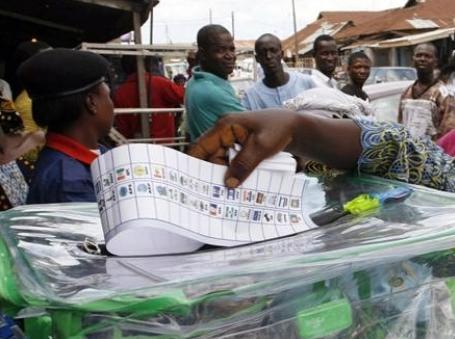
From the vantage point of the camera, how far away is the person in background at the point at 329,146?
1.01 metres

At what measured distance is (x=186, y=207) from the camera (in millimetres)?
964

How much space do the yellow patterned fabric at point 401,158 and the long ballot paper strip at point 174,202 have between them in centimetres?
21

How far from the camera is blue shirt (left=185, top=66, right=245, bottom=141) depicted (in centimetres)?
326

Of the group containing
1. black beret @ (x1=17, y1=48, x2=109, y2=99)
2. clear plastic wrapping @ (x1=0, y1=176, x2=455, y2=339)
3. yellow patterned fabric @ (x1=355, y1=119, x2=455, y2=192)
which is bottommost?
clear plastic wrapping @ (x1=0, y1=176, x2=455, y2=339)

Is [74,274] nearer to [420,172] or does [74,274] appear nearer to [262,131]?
[262,131]

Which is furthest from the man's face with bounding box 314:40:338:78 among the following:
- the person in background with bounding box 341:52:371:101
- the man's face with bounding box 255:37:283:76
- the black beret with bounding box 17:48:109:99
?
the black beret with bounding box 17:48:109:99

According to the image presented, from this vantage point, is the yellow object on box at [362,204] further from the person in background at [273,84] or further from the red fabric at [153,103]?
the red fabric at [153,103]

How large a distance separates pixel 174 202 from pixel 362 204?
36cm

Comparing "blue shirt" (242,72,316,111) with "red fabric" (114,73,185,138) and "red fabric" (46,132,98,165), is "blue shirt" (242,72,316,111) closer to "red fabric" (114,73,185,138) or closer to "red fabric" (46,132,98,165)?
"red fabric" (114,73,185,138)

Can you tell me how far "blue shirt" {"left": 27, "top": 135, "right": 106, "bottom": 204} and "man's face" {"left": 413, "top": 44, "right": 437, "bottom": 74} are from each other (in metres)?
3.38

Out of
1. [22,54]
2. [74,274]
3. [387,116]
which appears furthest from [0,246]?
[387,116]

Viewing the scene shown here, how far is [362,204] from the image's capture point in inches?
44.9

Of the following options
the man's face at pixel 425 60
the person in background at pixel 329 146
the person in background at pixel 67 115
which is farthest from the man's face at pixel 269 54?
the person in background at pixel 329 146

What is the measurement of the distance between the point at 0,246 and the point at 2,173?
5.05 feet
